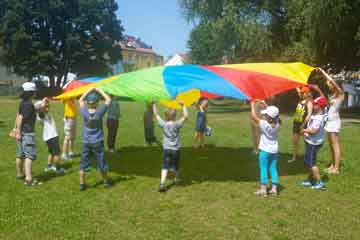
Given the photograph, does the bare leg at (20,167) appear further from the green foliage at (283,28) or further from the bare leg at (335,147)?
the green foliage at (283,28)

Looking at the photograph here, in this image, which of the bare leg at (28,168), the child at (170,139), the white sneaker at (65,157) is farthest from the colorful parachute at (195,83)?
the white sneaker at (65,157)

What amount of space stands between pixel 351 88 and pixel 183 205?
26.2m

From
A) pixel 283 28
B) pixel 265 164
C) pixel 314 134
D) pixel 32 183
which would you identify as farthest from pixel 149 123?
pixel 283 28

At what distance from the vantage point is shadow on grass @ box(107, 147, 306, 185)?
743 centimetres

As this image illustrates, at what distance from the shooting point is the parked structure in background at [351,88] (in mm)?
27438

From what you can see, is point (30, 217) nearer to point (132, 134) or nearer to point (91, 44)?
point (132, 134)

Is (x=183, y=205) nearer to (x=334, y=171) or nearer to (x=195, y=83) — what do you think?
(x=195, y=83)

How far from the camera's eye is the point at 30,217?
5176 mm

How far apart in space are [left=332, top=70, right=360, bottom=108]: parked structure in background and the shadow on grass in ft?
63.9

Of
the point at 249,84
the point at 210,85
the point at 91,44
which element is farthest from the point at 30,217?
the point at 91,44

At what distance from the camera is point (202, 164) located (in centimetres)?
838

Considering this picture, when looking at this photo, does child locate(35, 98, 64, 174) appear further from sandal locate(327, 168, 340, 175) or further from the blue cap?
sandal locate(327, 168, 340, 175)

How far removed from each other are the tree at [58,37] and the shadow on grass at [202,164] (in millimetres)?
32055

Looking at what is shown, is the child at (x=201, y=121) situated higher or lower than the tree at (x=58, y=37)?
lower
